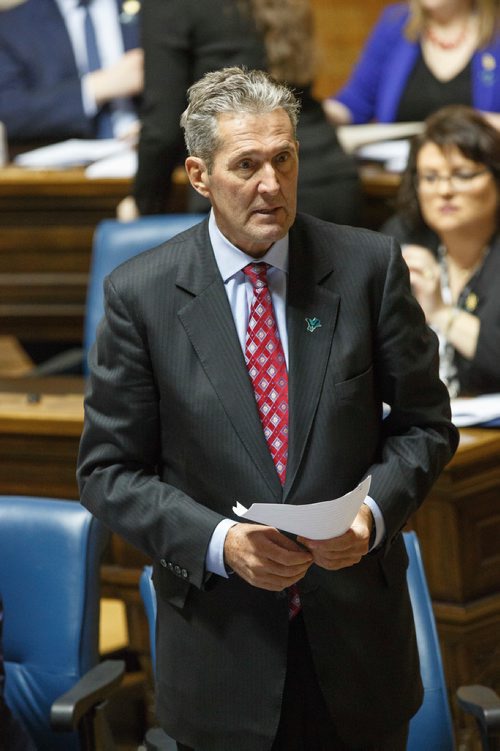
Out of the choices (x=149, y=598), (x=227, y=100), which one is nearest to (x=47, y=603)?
(x=149, y=598)

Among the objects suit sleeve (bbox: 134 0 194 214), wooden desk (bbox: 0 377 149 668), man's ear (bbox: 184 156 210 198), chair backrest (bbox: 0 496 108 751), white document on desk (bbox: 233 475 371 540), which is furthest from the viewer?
suit sleeve (bbox: 134 0 194 214)

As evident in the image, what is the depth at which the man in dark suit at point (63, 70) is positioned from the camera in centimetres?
→ 442

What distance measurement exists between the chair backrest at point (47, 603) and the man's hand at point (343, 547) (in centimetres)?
75

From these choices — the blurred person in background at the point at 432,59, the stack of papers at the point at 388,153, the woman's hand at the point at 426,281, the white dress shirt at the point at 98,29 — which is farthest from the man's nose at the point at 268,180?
the white dress shirt at the point at 98,29

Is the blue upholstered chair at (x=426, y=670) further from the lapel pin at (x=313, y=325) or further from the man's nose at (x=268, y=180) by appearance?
the man's nose at (x=268, y=180)

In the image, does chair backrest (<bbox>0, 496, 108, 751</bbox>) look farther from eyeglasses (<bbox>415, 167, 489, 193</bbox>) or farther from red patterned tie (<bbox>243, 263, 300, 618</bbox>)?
eyeglasses (<bbox>415, 167, 489, 193</bbox>)

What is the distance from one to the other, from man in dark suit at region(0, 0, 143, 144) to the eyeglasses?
4.80 feet

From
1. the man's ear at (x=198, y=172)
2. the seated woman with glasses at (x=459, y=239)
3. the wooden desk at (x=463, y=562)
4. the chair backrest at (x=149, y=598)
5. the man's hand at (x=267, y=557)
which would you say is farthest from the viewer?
the seated woman with glasses at (x=459, y=239)

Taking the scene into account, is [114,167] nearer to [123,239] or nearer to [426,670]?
[123,239]

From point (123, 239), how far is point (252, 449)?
183cm

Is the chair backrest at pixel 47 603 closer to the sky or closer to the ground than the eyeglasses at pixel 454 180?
closer to the ground

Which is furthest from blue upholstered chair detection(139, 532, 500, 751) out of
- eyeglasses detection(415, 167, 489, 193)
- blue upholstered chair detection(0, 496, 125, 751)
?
eyeglasses detection(415, 167, 489, 193)

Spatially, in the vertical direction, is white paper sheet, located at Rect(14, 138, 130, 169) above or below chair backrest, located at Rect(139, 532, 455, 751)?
above

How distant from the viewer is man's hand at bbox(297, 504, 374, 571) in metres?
1.61
